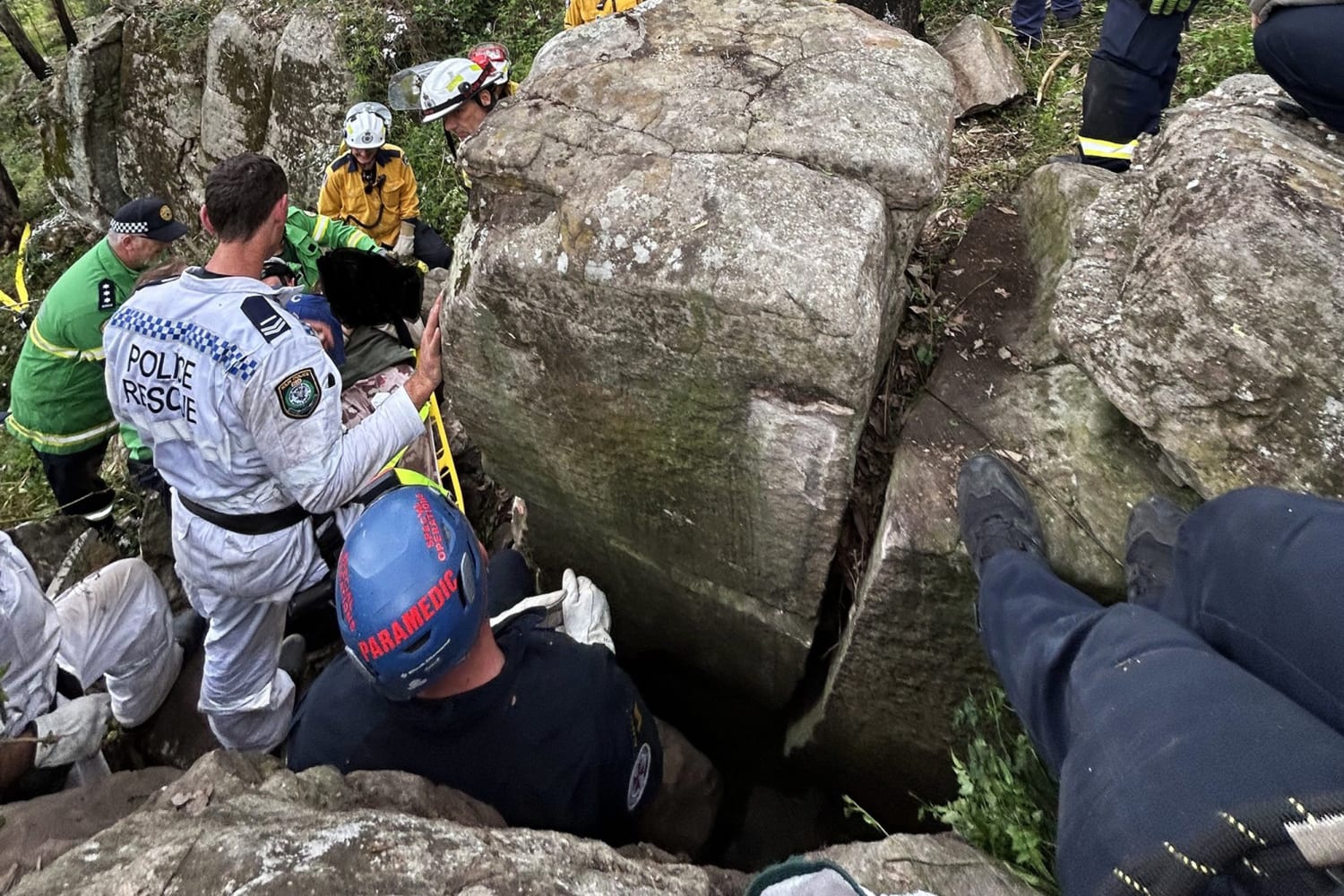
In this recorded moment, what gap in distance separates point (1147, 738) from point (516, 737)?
1496 millimetres

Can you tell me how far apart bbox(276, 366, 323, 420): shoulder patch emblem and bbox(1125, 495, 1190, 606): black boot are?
269 cm

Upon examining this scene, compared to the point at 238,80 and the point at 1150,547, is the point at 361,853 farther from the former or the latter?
the point at 238,80

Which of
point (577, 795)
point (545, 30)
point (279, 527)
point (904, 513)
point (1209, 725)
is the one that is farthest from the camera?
point (545, 30)

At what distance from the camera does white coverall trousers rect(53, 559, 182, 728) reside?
327 cm

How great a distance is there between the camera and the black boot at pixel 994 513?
2.40 metres

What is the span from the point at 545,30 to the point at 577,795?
734cm

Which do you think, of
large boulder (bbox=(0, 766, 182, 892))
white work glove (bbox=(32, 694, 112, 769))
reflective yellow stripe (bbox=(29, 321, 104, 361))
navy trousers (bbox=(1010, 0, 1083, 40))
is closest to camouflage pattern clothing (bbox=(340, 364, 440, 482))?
white work glove (bbox=(32, 694, 112, 769))

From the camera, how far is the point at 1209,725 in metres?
1.32

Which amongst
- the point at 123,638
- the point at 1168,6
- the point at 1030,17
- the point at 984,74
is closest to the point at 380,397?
the point at 123,638

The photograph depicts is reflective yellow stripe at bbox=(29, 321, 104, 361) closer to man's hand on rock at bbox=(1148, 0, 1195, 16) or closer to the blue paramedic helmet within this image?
the blue paramedic helmet

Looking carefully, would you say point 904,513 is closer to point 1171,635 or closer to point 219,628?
point 1171,635

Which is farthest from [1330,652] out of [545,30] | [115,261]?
[545,30]

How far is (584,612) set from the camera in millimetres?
3023

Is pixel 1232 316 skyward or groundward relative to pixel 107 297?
skyward
